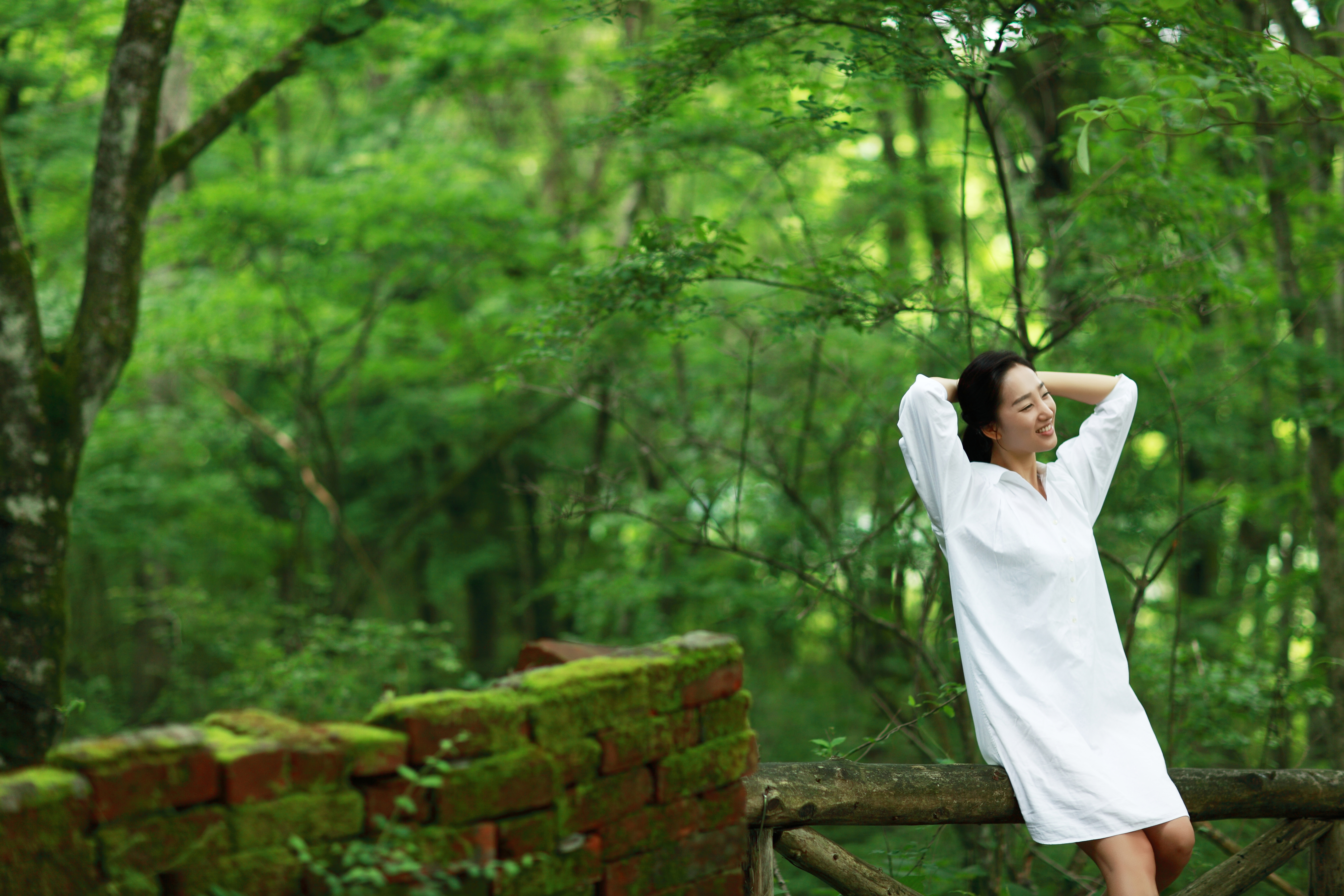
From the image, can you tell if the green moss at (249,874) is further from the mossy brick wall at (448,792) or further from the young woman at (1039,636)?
the young woman at (1039,636)

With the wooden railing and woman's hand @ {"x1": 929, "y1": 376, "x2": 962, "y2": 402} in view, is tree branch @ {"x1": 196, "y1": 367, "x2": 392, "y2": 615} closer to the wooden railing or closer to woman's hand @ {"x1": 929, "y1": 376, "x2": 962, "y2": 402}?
the wooden railing

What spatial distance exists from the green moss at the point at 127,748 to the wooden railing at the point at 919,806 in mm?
1256

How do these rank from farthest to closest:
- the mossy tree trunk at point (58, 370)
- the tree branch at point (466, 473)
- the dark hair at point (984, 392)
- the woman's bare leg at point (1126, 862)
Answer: the tree branch at point (466, 473)
the mossy tree trunk at point (58, 370)
the dark hair at point (984, 392)
the woman's bare leg at point (1126, 862)

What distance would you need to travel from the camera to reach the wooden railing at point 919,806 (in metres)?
2.25

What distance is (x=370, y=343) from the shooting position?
33.8 ft

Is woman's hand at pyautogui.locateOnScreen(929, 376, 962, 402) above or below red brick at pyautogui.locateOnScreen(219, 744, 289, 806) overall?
above

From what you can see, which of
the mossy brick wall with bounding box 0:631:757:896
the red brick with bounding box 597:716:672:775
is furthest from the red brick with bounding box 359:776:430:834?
the red brick with bounding box 597:716:672:775

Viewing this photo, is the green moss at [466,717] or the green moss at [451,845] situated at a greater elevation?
the green moss at [466,717]

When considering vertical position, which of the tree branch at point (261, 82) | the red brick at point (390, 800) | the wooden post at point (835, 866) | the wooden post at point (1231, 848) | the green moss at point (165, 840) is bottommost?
the wooden post at point (1231, 848)

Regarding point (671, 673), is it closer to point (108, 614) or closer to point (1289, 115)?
point (1289, 115)

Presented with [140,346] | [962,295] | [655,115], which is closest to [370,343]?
[140,346]

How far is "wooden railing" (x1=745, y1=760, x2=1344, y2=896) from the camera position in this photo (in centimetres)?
225

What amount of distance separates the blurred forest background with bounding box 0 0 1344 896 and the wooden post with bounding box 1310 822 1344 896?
975 mm

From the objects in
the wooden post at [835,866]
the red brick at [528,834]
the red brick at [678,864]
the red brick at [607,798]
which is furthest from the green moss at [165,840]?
the wooden post at [835,866]
